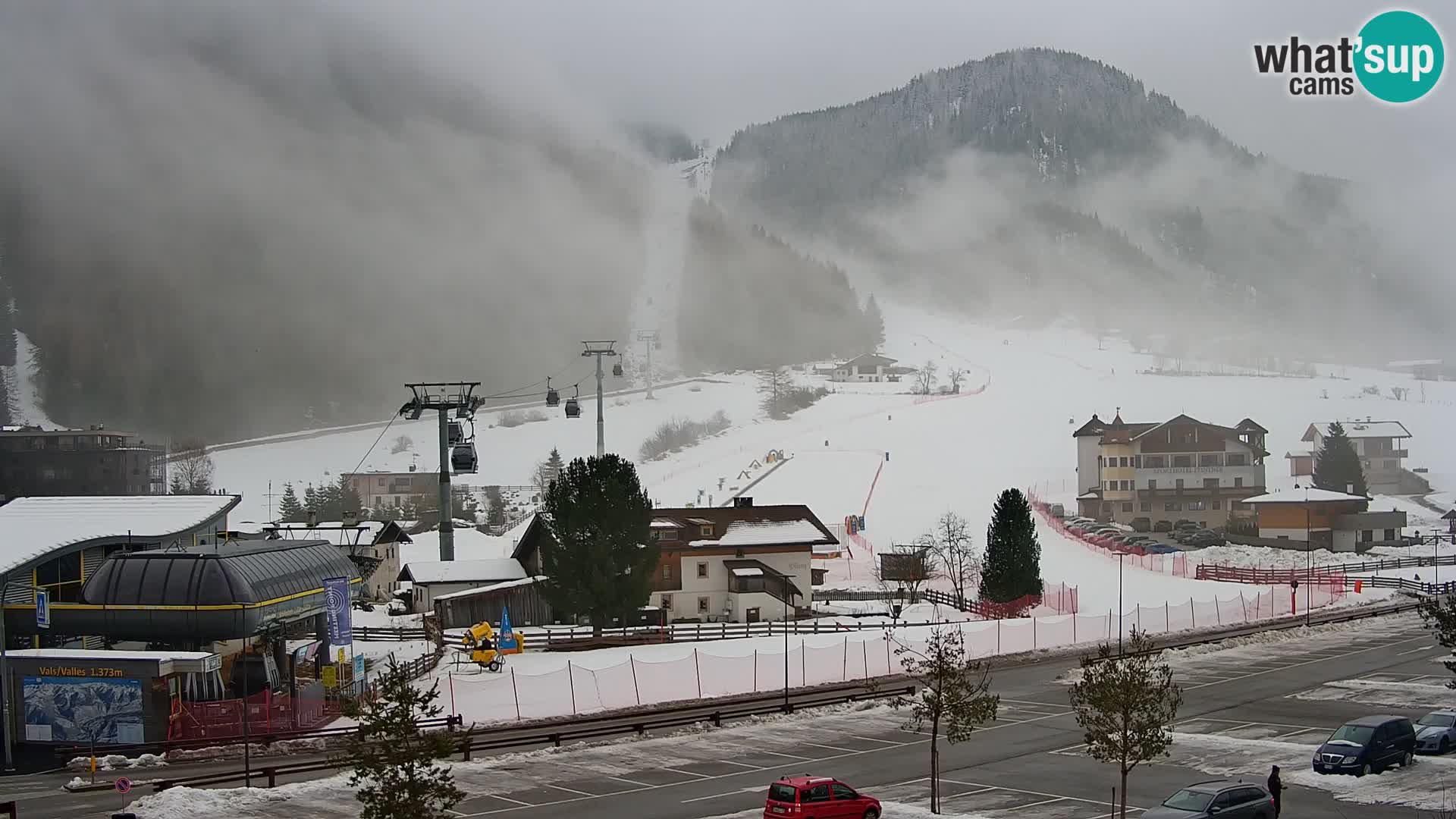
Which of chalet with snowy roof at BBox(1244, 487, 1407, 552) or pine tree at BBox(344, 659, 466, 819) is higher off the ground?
pine tree at BBox(344, 659, 466, 819)

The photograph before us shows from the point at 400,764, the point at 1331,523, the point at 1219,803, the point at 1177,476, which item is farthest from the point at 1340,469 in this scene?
the point at 400,764

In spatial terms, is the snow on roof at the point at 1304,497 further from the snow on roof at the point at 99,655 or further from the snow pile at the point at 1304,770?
the snow on roof at the point at 99,655

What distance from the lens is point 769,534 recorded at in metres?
68.3

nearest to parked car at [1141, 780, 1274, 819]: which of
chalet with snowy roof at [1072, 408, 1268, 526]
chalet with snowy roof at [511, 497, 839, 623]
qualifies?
chalet with snowy roof at [511, 497, 839, 623]

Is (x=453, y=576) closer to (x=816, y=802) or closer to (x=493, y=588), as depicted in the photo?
(x=493, y=588)

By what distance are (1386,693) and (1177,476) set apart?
6728 centimetres

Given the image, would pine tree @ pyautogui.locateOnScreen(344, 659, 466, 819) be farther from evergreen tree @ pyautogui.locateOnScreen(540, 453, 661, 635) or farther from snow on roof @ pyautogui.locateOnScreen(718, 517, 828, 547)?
snow on roof @ pyautogui.locateOnScreen(718, 517, 828, 547)

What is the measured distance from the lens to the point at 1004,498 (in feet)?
206

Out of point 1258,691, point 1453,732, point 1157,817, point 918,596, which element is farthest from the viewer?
point 918,596

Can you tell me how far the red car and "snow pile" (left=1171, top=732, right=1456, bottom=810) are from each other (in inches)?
379

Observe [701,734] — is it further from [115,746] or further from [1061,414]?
[1061,414]

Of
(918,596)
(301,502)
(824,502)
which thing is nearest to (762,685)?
(918,596)

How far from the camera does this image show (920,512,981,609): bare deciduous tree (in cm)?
7744

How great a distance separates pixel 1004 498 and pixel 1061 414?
106 meters
